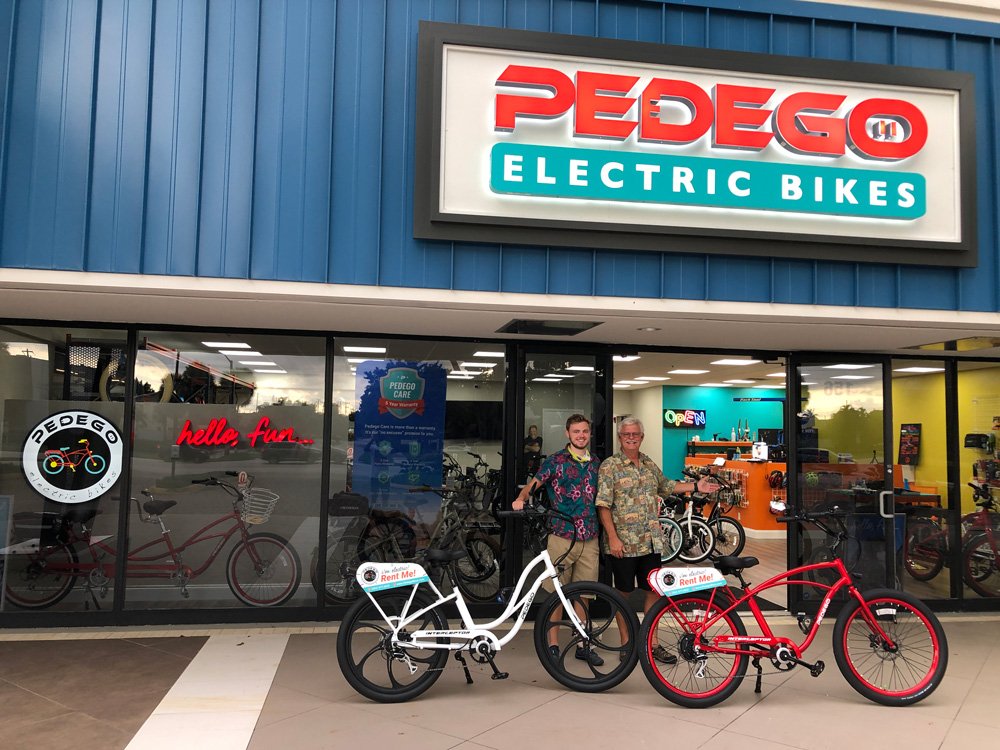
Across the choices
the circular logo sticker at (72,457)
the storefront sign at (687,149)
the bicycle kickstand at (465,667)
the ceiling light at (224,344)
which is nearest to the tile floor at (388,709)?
the bicycle kickstand at (465,667)

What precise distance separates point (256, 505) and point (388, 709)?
7.57 feet

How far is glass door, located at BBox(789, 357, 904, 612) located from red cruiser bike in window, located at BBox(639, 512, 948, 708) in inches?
83.6

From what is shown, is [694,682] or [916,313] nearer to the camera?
[694,682]

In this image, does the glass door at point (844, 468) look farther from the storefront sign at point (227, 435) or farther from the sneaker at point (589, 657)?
the storefront sign at point (227, 435)

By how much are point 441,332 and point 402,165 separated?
1.61 meters

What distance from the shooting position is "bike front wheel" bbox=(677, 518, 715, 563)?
9.41 m

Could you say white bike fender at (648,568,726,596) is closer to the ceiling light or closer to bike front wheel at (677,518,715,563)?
the ceiling light

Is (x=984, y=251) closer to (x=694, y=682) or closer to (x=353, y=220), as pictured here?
(x=694, y=682)

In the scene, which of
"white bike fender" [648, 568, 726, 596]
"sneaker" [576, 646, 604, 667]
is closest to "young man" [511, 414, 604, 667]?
"sneaker" [576, 646, 604, 667]

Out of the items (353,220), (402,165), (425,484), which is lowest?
(425,484)

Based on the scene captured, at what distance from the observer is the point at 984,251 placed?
16.6 ft

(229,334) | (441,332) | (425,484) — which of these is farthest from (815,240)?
(229,334)

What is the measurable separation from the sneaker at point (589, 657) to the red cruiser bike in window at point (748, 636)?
0.33 meters

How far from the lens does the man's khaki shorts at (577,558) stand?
15.8 feet
